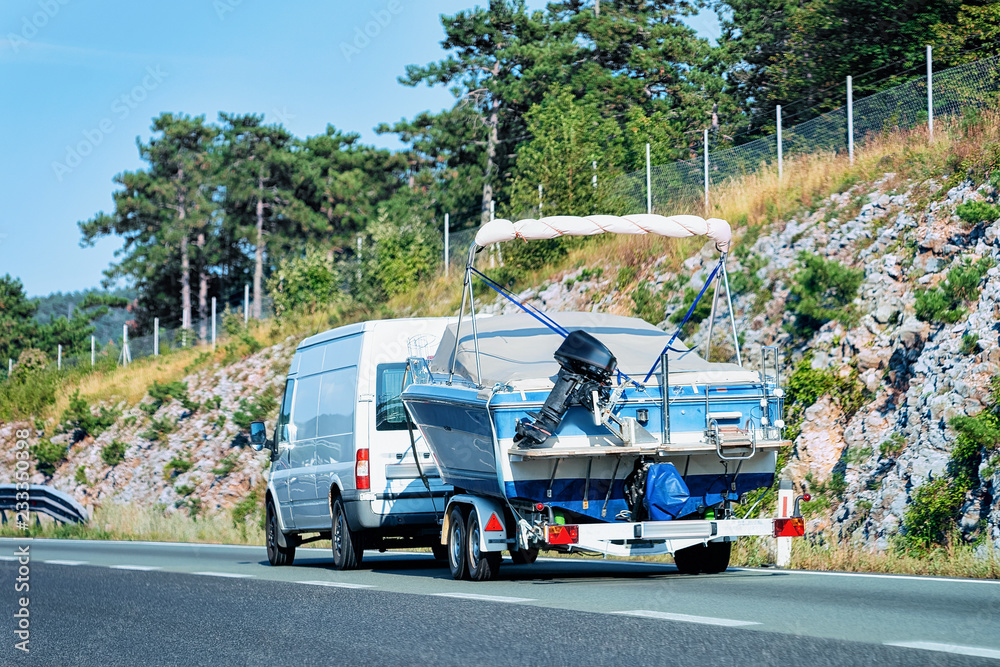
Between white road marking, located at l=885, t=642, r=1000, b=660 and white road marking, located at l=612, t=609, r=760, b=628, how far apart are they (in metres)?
1.24

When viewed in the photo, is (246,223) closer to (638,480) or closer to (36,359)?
(36,359)

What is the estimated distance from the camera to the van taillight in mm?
15008

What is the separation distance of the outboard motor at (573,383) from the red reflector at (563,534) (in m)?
0.76

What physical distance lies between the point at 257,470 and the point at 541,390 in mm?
25571

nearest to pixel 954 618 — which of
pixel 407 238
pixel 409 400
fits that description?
pixel 409 400

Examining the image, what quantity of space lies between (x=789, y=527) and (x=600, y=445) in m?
1.96

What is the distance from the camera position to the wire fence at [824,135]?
23828 mm

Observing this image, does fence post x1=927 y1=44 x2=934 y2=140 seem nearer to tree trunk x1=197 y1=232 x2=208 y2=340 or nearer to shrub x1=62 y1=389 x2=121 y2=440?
shrub x1=62 y1=389 x2=121 y2=440

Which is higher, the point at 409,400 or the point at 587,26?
the point at 587,26

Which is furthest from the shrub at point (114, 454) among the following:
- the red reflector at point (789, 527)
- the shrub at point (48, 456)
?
the red reflector at point (789, 527)

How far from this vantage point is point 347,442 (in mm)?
15422

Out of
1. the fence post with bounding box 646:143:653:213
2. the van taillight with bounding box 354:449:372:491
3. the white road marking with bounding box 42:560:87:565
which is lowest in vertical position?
the white road marking with bounding box 42:560:87:565

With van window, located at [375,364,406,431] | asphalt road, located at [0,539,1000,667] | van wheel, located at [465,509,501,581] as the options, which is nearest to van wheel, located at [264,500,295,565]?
asphalt road, located at [0,539,1000,667]

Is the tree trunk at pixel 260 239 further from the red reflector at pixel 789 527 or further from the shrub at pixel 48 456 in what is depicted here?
the red reflector at pixel 789 527
